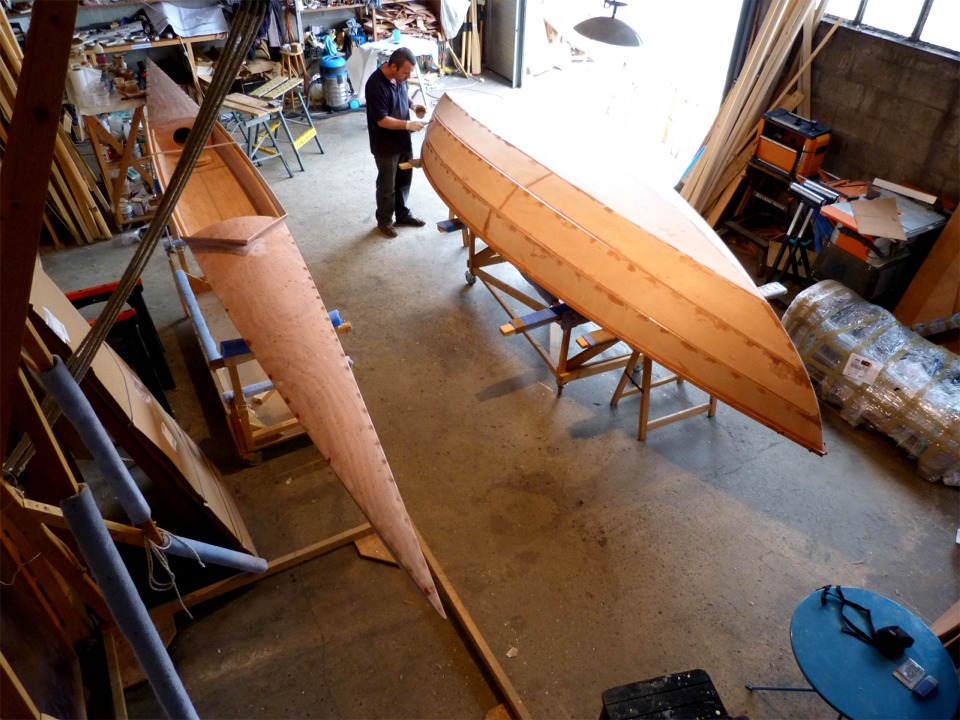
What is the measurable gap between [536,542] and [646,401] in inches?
47.4

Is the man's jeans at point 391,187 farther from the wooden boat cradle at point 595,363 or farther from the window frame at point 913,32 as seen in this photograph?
the window frame at point 913,32

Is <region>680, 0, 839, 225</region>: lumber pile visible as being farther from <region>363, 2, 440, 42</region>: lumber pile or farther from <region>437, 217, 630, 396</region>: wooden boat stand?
<region>363, 2, 440, 42</region>: lumber pile

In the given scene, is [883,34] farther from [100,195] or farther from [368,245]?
[100,195]

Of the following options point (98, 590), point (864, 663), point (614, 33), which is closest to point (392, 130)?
point (614, 33)

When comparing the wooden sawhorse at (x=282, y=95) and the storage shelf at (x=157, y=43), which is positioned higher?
the storage shelf at (x=157, y=43)

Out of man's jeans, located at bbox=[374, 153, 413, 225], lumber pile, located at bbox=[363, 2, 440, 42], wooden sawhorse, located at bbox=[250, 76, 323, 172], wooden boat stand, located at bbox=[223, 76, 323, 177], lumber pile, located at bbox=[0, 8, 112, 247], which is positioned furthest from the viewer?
lumber pile, located at bbox=[363, 2, 440, 42]

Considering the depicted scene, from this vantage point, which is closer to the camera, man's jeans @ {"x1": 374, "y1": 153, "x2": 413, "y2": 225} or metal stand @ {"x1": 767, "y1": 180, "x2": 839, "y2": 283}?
metal stand @ {"x1": 767, "y1": 180, "x2": 839, "y2": 283}

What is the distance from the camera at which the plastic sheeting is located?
4.02 meters

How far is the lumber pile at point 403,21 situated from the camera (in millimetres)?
8984

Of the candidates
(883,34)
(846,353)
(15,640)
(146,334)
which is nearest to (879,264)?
(846,353)

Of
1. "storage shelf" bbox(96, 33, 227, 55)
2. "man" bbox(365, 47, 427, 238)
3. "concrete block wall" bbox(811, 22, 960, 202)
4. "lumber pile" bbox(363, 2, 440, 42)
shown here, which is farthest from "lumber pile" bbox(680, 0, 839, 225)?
"storage shelf" bbox(96, 33, 227, 55)

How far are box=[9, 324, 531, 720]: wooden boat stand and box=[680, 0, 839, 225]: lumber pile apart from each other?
4571mm

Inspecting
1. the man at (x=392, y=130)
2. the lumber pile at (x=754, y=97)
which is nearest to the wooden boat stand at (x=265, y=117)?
the man at (x=392, y=130)

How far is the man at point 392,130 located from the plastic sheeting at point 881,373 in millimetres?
3531
